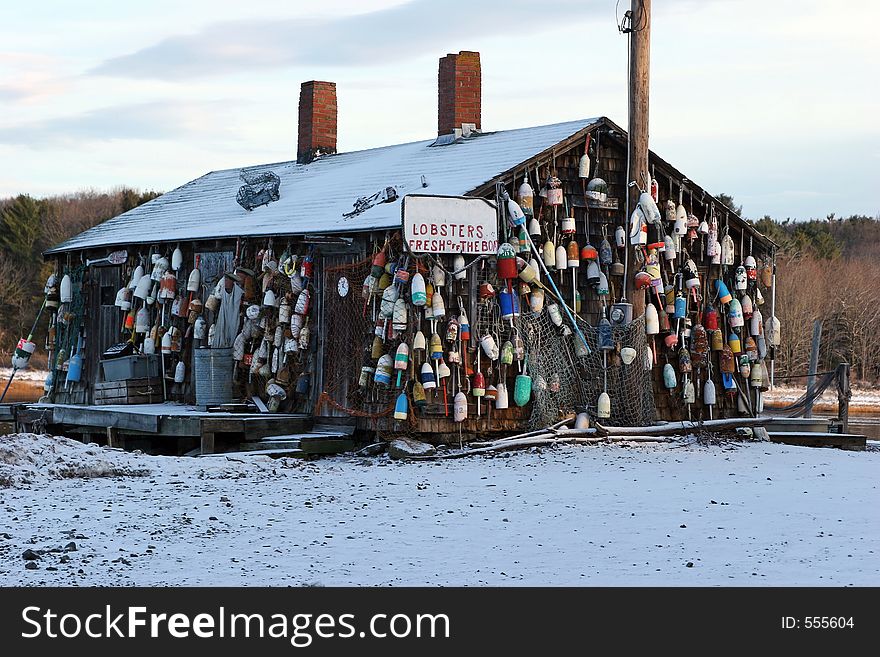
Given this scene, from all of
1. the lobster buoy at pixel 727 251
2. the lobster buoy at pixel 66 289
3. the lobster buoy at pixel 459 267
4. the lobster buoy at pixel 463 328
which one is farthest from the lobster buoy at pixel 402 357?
the lobster buoy at pixel 66 289

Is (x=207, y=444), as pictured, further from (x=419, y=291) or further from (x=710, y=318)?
(x=710, y=318)

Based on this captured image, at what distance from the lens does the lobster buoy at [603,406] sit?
1847 centimetres

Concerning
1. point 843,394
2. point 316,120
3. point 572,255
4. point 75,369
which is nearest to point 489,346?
point 572,255

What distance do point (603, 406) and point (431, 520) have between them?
7.29 metres

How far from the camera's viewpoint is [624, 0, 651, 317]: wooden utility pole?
18.8m

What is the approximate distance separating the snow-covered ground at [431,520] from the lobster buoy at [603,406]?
5.92 ft

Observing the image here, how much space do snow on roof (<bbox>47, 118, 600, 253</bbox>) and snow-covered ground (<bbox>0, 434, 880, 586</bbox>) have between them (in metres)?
4.24

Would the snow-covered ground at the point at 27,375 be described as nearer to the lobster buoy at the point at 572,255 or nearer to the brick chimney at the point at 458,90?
the brick chimney at the point at 458,90

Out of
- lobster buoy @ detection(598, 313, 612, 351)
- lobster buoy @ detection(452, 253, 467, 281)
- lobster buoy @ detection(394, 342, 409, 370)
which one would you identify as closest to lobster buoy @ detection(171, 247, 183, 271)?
lobster buoy @ detection(394, 342, 409, 370)

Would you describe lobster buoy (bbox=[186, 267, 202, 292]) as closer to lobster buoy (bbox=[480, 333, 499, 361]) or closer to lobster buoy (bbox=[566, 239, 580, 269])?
lobster buoy (bbox=[480, 333, 499, 361])

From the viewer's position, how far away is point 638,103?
1888 centimetres

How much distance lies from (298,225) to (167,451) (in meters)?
3.90

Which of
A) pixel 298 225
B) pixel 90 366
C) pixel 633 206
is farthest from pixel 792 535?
pixel 90 366

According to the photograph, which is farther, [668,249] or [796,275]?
[796,275]
